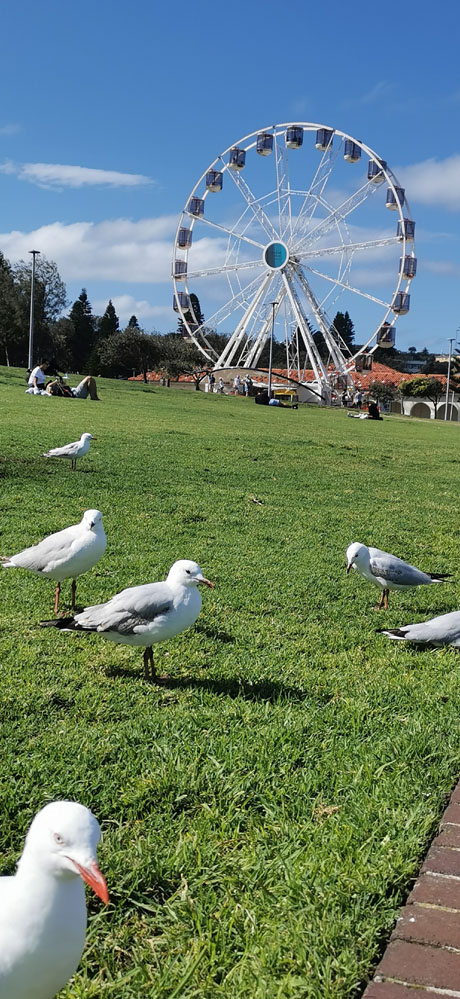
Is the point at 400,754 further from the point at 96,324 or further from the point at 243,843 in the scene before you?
the point at 96,324

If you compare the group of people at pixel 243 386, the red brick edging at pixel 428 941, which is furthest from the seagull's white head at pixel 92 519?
the group of people at pixel 243 386

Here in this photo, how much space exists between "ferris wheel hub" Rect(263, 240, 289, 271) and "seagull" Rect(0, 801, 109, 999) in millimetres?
52982

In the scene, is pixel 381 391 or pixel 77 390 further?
pixel 381 391

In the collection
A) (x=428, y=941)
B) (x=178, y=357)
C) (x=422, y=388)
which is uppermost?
(x=178, y=357)

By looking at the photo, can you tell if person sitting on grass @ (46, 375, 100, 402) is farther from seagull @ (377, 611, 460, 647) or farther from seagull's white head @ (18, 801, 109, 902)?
seagull's white head @ (18, 801, 109, 902)

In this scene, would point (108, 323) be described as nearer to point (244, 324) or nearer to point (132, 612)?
point (244, 324)

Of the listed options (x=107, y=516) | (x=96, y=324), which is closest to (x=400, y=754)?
(x=107, y=516)

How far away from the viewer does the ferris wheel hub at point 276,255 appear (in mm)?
52281

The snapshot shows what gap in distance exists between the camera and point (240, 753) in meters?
3.47

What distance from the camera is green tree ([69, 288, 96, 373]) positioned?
83.0 meters

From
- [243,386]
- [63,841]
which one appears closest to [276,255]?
[243,386]

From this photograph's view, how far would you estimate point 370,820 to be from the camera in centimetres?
300

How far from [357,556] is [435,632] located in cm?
97

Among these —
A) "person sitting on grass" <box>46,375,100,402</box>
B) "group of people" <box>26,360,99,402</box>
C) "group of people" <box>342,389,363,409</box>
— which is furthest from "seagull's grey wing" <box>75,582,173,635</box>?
"group of people" <box>342,389,363,409</box>
